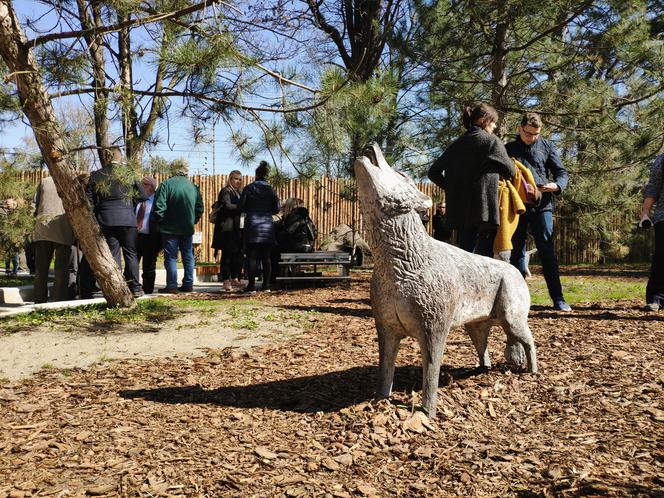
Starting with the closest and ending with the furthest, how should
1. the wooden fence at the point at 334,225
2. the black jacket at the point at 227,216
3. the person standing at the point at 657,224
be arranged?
the person standing at the point at 657,224 → the black jacket at the point at 227,216 → the wooden fence at the point at 334,225

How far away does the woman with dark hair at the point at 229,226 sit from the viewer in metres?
9.00

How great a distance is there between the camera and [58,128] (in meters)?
5.62

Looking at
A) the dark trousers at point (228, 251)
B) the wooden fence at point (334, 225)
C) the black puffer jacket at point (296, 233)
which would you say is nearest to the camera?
the dark trousers at point (228, 251)

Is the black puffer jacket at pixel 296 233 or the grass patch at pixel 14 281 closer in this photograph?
the grass patch at pixel 14 281

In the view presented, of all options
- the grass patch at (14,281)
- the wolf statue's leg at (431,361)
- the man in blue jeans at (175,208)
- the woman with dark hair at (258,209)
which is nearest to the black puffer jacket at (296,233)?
the woman with dark hair at (258,209)

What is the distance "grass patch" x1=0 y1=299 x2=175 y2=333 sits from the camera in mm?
5461

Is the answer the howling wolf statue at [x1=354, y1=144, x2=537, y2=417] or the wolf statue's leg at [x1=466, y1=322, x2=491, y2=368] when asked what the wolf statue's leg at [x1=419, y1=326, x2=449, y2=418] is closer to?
the howling wolf statue at [x1=354, y1=144, x2=537, y2=417]

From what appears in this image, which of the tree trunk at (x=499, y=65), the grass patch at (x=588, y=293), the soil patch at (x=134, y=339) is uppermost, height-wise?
the tree trunk at (x=499, y=65)

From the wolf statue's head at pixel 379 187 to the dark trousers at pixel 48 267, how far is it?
547cm

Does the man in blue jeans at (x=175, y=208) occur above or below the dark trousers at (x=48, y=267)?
above

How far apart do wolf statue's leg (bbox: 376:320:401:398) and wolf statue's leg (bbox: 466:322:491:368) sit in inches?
31.1

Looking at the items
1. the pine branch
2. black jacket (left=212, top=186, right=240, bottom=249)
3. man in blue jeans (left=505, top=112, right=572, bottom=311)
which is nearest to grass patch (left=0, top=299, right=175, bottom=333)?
the pine branch

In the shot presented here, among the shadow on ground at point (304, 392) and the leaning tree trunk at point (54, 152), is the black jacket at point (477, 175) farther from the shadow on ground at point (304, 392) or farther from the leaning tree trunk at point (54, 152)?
the leaning tree trunk at point (54, 152)

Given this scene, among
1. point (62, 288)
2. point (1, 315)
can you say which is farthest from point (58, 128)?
point (62, 288)
